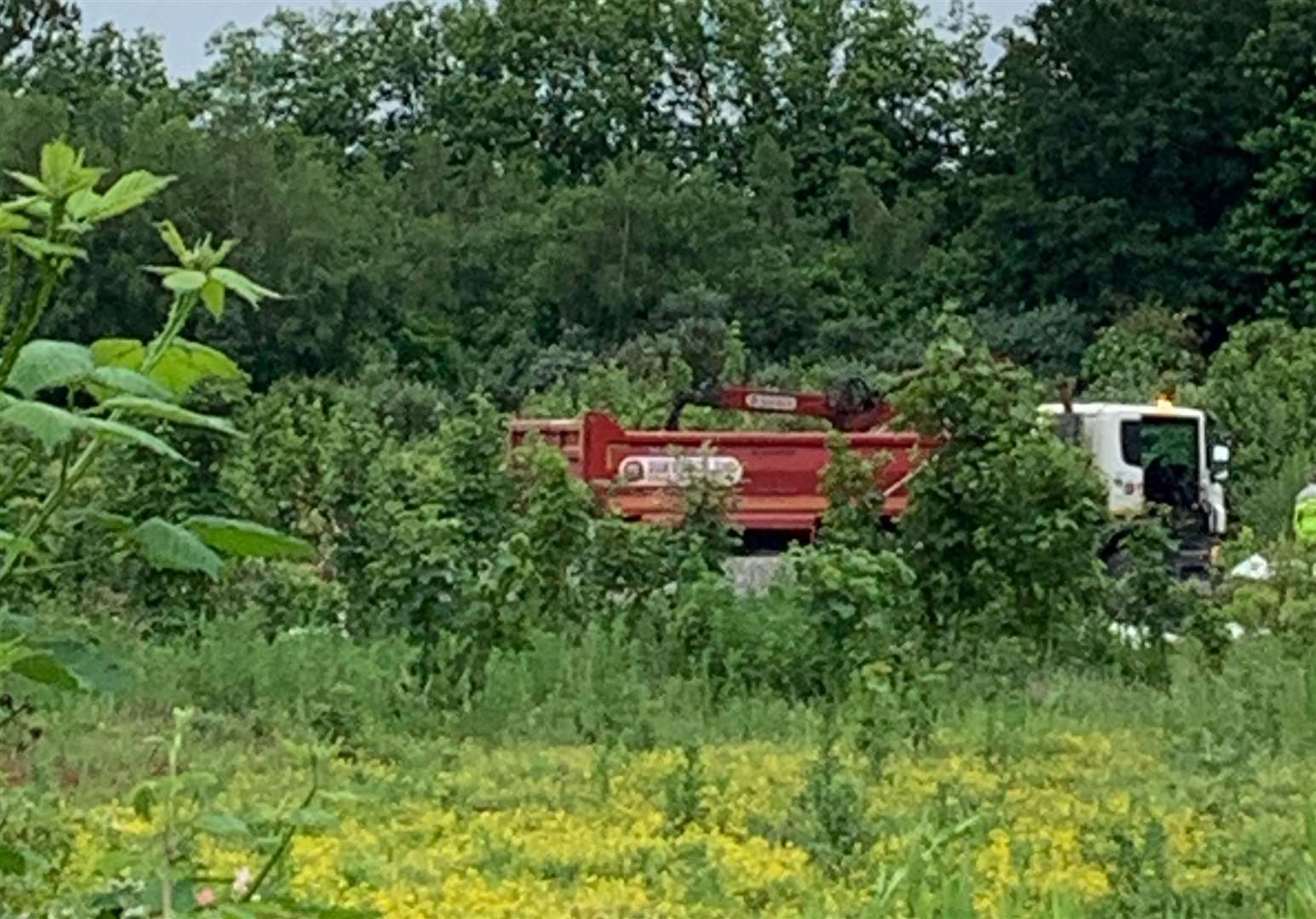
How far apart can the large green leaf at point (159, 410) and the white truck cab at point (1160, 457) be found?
64.5ft

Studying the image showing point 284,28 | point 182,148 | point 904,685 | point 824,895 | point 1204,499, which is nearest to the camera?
point 824,895

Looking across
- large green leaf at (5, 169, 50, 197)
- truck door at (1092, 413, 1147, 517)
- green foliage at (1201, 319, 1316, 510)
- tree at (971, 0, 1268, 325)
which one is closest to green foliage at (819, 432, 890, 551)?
truck door at (1092, 413, 1147, 517)

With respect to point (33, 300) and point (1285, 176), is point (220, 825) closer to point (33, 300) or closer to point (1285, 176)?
point (33, 300)

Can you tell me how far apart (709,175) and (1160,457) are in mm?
23812

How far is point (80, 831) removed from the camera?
6.21 m

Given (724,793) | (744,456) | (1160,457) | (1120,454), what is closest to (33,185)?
(724,793)

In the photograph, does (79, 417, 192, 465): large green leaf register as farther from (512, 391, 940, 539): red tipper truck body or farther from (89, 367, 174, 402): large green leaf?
(512, 391, 940, 539): red tipper truck body

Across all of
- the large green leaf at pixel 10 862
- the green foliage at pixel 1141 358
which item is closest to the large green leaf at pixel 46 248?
the large green leaf at pixel 10 862

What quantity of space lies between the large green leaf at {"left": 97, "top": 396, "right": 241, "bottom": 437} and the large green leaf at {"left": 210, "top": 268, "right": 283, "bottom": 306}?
0.09 m

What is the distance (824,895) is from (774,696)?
14.0ft

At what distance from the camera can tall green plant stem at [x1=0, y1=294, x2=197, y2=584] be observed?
1.61 meters

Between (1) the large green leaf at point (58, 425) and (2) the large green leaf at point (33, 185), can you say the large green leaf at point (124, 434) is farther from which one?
(2) the large green leaf at point (33, 185)

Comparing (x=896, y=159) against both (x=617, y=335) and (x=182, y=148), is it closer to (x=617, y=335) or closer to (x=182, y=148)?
(x=617, y=335)

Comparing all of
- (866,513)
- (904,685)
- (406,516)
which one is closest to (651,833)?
(904,685)
